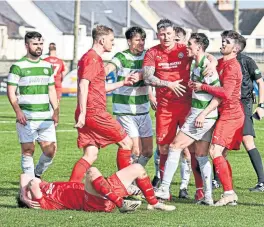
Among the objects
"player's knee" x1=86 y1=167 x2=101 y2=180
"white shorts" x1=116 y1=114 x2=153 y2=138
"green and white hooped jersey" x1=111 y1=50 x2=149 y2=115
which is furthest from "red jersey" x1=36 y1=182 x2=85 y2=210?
"green and white hooped jersey" x1=111 y1=50 x2=149 y2=115

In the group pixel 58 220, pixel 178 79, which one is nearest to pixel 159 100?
pixel 178 79

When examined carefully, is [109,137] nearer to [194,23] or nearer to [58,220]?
[58,220]

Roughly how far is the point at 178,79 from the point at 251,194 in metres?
2.13

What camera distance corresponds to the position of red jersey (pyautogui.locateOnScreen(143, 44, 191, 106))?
1298 centimetres

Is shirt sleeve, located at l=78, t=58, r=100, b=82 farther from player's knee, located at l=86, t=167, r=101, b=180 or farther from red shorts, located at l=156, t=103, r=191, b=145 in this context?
player's knee, located at l=86, t=167, r=101, b=180

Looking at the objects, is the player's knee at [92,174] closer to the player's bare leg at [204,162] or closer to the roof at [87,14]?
the player's bare leg at [204,162]

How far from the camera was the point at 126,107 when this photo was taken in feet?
46.3

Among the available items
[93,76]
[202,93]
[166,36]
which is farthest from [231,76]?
[93,76]

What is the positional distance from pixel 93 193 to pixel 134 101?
9.73 ft

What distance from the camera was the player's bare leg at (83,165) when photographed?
1284 centimetres

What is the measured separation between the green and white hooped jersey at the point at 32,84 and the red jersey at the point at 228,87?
2.32 meters

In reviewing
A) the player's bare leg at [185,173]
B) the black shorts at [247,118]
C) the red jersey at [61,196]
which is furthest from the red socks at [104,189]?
the black shorts at [247,118]

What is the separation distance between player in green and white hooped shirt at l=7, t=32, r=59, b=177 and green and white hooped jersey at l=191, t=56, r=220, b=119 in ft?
6.68

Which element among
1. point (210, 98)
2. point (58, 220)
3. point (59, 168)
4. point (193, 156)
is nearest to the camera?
point (58, 220)
